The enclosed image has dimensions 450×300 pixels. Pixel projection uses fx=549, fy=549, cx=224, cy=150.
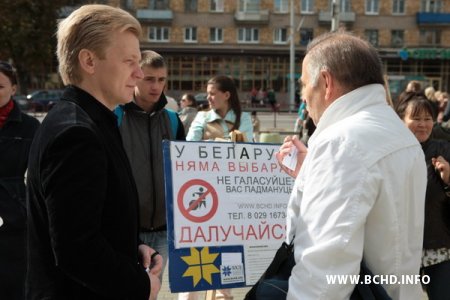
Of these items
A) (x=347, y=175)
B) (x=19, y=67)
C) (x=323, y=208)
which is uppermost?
(x=347, y=175)

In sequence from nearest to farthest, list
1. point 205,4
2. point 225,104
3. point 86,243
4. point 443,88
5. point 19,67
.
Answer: point 86,243
point 225,104
point 19,67
point 205,4
point 443,88

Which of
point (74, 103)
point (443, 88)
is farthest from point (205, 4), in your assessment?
point (74, 103)

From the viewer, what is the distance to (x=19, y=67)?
37.4m

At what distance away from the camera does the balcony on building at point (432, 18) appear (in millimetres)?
48750

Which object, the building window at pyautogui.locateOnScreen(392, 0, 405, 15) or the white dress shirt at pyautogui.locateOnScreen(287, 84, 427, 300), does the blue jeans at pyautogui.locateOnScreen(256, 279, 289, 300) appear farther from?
the building window at pyautogui.locateOnScreen(392, 0, 405, 15)

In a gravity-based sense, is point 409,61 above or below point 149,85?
below

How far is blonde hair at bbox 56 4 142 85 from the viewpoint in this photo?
1.92 metres

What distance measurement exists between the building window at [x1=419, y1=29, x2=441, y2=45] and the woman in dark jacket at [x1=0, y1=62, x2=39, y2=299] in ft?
167

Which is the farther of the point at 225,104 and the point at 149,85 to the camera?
the point at 225,104

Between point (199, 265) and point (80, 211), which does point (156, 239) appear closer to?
point (199, 265)

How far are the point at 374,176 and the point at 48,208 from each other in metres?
1.09

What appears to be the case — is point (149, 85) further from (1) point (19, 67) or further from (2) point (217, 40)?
(2) point (217, 40)

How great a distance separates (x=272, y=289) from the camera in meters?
2.07

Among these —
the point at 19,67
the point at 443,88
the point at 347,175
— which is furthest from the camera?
the point at 443,88
